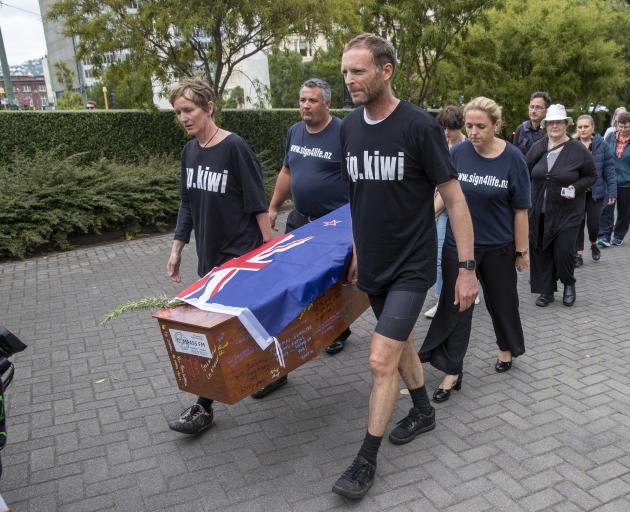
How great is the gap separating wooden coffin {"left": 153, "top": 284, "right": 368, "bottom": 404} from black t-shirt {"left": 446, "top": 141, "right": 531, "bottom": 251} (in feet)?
4.57

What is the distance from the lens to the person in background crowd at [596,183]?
287 inches

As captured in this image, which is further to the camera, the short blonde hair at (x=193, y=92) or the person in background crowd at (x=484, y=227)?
the person in background crowd at (x=484, y=227)

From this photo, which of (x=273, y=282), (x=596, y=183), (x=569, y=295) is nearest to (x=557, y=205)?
(x=569, y=295)

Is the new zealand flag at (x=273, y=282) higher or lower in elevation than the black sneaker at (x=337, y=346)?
higher

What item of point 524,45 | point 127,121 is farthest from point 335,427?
point 524,45

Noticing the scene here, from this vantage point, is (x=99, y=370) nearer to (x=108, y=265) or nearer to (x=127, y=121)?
(x=108, y=265)

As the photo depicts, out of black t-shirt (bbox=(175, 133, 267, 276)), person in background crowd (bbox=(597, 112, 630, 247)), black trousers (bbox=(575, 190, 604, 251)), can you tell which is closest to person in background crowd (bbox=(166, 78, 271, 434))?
black t-shirt (bbox=(175, 133, 267, 276))

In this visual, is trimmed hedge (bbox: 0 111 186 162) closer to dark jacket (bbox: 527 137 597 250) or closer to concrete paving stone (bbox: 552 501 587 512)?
dark jacket (bbox: 527 137 597 250)

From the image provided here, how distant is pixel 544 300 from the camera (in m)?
5.98

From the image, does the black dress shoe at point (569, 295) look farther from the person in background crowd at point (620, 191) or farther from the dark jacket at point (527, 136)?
the person in background crowd at point (620, 191)

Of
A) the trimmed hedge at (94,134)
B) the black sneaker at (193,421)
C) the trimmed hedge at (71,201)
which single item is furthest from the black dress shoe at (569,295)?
the trimmed hedge at (94,134)

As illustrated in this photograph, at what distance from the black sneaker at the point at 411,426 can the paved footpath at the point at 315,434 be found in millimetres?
54

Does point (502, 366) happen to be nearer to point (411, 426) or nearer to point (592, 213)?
point (411, 426)

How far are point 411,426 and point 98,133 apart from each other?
10697 mm
